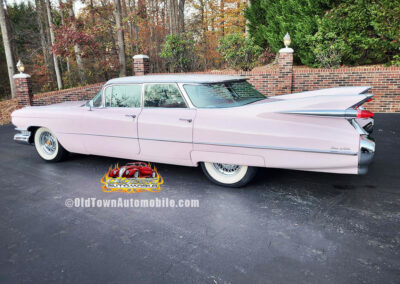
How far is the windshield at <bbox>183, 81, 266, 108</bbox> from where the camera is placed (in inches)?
167

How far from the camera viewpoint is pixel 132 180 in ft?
15.9

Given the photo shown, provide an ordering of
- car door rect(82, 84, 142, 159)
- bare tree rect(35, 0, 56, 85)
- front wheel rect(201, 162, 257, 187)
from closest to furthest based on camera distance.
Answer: front wheel rect(201, 162, 257, 187), car door rect(82, 84, 142, 159), bare tree rect(35, 0, 56, 85)

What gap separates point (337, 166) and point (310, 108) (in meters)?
0.74

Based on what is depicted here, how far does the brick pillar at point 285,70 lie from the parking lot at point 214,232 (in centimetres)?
624

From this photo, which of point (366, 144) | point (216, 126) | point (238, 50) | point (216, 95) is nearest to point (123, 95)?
point (216, 95)

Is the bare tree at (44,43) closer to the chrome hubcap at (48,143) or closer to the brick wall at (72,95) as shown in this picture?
the brick wall at (72,95)

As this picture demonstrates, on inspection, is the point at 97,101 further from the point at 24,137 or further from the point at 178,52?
the point at 178,52

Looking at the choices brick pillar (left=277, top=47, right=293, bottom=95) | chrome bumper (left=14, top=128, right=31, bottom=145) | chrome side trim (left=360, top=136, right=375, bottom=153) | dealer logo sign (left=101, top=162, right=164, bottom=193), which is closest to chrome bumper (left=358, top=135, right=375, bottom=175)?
chrome side trim (left=360, top=136, right=375, bottom=153)

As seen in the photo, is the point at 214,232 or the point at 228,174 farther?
the point at 228,174

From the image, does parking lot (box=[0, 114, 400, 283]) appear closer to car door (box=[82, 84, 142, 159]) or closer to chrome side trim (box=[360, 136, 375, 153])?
car door (box=[82, 84, 142, 159])

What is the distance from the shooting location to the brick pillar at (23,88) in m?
11.6

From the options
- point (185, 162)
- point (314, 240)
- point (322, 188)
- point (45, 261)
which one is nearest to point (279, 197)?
point (322, 188)

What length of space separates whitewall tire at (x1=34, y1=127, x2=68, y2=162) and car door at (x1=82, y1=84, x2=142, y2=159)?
32.5 inches

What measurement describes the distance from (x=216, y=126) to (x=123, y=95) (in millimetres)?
1776
